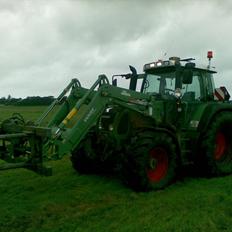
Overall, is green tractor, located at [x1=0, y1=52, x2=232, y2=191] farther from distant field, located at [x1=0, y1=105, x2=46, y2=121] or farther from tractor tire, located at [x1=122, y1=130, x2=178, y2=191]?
distant field, located at [x1=0, y1=105, x2=46, y2=121]

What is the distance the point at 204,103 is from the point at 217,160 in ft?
4.08

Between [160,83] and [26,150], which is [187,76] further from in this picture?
[26,150]

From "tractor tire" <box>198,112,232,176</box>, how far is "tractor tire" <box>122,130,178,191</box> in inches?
34.7

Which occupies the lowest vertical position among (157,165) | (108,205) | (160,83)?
(108,205)

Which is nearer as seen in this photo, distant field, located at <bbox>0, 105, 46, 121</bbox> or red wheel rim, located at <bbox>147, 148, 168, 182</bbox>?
red wheel rim, located at <bbox>147, 148, 168, 182</bbox>

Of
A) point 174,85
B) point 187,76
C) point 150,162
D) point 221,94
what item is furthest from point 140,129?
point 221,94

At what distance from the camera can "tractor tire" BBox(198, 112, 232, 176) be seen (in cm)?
895

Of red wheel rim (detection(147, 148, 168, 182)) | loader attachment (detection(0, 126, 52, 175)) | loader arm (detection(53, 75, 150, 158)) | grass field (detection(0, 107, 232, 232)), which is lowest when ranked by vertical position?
grass field (detection(0, 107, 232, 232))

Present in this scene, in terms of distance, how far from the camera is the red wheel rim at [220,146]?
969 centimetres

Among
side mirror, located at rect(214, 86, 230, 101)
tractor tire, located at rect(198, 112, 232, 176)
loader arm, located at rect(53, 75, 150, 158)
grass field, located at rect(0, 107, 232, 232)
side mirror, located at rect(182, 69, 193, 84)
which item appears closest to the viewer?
grass field, located at rect(0, 107, 232, 232)

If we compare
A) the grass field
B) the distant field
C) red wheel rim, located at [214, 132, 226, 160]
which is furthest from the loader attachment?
the distant field

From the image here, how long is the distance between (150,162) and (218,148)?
243 centimetres

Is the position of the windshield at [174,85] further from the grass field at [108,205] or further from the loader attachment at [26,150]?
the loader attachment at [26,150]

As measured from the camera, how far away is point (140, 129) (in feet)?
26.8
